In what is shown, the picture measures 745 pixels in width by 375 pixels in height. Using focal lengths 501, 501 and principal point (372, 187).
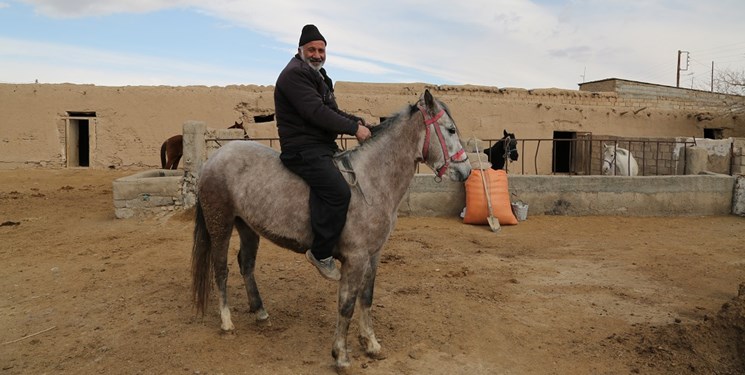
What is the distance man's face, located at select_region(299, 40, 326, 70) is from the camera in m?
3.42

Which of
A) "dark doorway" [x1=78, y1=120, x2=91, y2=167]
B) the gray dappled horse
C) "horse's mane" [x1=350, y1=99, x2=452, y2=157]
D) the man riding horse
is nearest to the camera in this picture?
the man riding horse

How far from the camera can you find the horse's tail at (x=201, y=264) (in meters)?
4.07

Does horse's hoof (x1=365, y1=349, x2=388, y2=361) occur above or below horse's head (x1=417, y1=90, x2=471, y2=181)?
below

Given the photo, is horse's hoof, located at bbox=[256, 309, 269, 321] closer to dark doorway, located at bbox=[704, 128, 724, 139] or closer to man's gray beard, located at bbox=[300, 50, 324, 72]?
man's gray beard, located at bbox=[300, 50, 324, 72]

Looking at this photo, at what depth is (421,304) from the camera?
4750mm

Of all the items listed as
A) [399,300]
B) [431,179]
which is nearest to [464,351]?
[399,300]

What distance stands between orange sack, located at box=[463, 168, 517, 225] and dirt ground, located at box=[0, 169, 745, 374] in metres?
0.27

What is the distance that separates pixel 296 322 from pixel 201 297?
2.69ft

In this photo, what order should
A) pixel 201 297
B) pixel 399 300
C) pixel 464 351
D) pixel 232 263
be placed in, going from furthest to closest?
pixel 232 263 < pixel 399 300 < pixel 201 297 < pixel 464 351

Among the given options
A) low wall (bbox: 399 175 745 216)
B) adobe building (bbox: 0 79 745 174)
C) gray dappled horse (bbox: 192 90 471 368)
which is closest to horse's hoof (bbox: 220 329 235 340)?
gray dappled horse (bbox: 192 90 471 368)

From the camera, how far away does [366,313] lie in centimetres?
371

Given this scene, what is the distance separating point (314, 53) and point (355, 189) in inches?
38.4

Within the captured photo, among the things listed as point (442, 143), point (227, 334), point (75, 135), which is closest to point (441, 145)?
point (442, 143)

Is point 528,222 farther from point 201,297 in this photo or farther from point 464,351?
point 201,297
